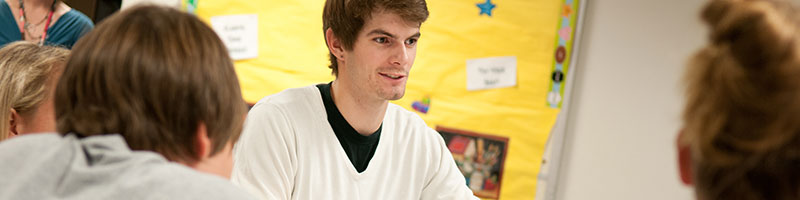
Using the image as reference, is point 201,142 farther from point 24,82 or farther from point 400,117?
point 400,117

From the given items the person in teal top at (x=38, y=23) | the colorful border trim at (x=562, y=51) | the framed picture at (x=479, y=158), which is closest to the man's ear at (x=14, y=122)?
the person in teal top at (x=38, y=23)

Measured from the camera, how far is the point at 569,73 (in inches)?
101

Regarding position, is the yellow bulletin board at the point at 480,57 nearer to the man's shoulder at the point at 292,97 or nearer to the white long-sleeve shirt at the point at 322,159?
the white long-sleeve shirt at the point at 322,159

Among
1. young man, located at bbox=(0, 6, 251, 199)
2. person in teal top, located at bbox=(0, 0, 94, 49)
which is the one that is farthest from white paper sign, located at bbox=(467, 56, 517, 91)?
young man, located at bbox=(0, 6, 251, 199)

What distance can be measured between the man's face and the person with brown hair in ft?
3.58

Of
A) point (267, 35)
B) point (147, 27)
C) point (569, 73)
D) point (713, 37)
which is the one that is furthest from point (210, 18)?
point (713, 37)

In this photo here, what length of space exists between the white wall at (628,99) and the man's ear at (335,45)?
3.52ft

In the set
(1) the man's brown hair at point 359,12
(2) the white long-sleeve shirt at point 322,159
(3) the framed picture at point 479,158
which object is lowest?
(3) the framed picture at point 479,158

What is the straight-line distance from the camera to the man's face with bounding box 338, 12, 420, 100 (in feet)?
5.78

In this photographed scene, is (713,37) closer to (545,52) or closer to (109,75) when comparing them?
(109,75)

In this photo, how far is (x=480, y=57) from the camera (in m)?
2.62

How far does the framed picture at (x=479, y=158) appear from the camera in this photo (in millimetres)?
2639

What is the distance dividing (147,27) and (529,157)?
194 centimetres

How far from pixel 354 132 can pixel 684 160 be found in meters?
1.00
